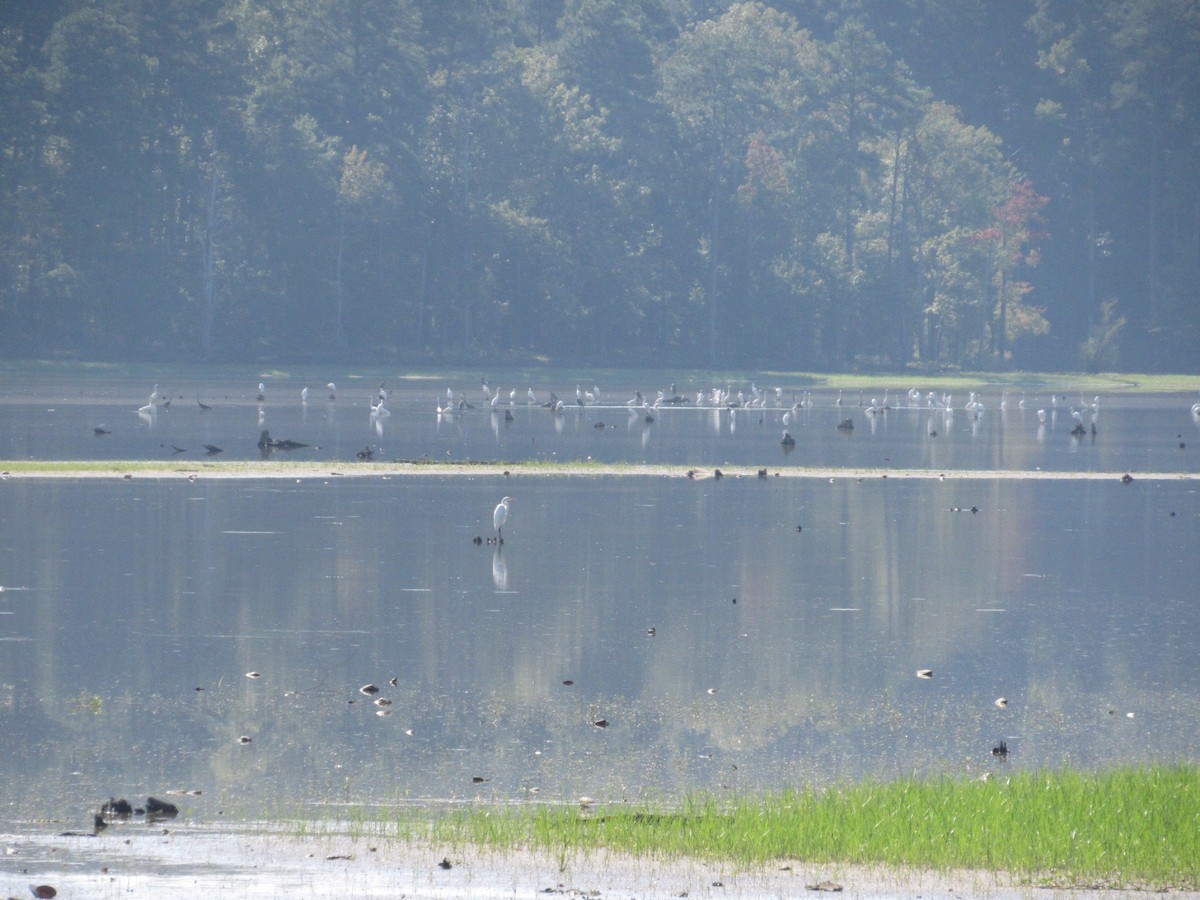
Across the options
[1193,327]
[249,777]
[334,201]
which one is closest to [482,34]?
[334,201]

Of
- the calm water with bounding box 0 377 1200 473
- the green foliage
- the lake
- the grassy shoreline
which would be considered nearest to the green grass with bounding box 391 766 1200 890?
the lake

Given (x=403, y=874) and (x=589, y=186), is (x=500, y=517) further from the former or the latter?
(x=589, y=186)

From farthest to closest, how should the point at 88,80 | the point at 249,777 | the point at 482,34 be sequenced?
the point at 482,34, the point at 88,80, the point at 249,777

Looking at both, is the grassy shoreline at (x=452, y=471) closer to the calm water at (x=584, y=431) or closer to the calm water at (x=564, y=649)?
the calm water at (x=584, y=431)

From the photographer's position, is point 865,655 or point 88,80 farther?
point 88,80

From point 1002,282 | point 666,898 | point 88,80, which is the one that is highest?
point 88,80

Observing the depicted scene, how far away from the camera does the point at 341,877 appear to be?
377 inches

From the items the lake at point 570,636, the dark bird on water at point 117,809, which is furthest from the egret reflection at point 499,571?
the dark bird on water at point 117,809

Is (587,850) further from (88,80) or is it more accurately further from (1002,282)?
(1002,282)

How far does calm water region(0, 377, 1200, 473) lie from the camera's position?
4050cm

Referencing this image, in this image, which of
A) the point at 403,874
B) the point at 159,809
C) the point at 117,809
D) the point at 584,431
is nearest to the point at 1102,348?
the point at 584,431

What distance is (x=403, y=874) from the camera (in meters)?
9.66

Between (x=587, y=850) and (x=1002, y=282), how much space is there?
100m

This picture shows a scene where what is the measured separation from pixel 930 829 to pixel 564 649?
21.6 feet
